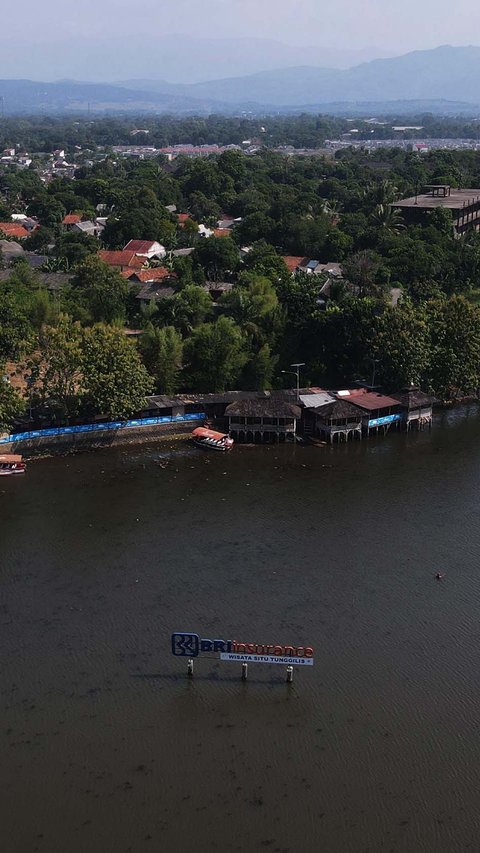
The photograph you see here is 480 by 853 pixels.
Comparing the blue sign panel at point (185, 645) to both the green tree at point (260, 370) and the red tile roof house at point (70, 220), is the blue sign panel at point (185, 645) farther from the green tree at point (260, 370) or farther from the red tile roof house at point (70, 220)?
the red tile roof house at point (70, 220)

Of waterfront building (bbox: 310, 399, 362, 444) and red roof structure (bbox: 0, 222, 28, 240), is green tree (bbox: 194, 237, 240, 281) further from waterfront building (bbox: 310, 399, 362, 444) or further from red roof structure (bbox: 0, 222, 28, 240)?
red roof structure (bbox: 0, 222, 28, 240)

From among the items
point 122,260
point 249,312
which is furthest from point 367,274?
point 122,260

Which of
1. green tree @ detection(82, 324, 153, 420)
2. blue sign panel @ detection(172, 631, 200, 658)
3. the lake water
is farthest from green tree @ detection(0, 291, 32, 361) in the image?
blue sign panel @ detection(172, 631, 200, 658)

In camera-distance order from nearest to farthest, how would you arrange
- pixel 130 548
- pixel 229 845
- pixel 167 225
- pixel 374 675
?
pixel 229 845, pixel 374 675, pixel 130 548, pixel 167 225

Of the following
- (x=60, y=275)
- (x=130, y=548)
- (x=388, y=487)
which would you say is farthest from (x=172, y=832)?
(x=60, y=275)

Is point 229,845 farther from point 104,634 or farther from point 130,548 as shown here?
point 130,548

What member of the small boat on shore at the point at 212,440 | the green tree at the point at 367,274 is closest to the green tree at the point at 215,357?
the small boat on shore at the point at 212,440
